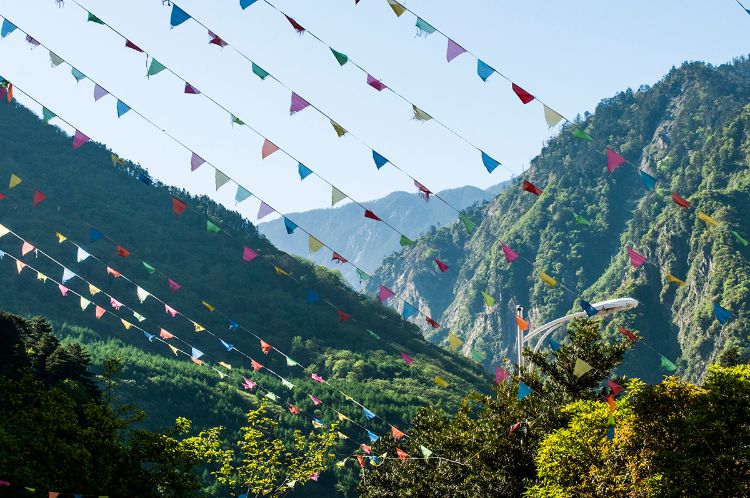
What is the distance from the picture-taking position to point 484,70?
16578 mm

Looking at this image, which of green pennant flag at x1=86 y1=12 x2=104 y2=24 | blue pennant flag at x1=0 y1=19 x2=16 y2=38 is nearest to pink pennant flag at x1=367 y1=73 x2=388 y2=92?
green pennant flag at x1=86 y1=12 x2=104 y2=24

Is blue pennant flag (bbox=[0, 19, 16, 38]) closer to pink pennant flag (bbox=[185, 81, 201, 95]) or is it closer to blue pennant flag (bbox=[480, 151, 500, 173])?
pink pennant flag (bbox=[185, 81, 201, 95])

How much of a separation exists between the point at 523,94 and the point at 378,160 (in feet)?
10.9

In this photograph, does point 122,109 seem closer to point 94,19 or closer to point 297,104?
point 94,19

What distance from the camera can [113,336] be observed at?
131500 mm

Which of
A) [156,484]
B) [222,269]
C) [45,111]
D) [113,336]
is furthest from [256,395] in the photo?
[45,111]

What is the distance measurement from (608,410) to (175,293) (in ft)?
456

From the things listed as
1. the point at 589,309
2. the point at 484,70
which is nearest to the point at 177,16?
the point at 484,70

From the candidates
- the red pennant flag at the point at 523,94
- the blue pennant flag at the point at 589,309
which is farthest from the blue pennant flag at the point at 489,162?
the blue pennant flag at the point at 589,309

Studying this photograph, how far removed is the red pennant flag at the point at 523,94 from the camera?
16.5 metres

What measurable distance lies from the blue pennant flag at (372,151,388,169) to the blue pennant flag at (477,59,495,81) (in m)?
2.71

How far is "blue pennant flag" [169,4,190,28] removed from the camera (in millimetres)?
16625

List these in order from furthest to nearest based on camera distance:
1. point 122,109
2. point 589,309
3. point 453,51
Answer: point 589,309 < point 122,109 < point 453,51

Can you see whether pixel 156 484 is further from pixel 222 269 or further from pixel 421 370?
pixel 222 269
